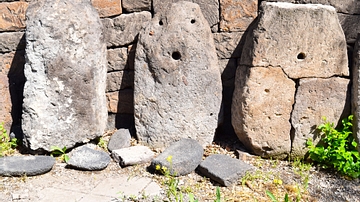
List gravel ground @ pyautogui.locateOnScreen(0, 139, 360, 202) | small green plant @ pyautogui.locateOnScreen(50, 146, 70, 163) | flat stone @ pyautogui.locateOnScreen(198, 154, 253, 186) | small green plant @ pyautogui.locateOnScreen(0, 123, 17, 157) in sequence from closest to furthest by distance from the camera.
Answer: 1. gravel ground @ pyautogui.locateOnScreen(0, 139, 360, 202)
2. flat stone @ pyautogui.locateOnScreen(198, 154, 253, 186)
3. small green plant @ pyautogui.locateOnScreen(50, 146, 70, 163)
4. small green plant @ pyautogui.locateOnScreen(0, 123, 17, 157)

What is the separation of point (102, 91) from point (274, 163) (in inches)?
70.5

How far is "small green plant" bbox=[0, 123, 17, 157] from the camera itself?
3.52m

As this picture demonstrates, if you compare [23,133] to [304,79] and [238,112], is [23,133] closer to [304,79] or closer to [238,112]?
[238,112]

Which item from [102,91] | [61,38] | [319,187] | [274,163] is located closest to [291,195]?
[319,187]

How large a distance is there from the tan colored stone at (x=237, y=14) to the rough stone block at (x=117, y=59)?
106cm

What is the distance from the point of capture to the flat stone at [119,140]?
3.61m

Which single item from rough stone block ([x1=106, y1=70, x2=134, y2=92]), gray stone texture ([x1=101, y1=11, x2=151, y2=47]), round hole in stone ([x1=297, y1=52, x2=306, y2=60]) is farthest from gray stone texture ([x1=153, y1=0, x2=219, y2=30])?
round hole in stone ([x1=297, y1=52, x2=306, y2=60])

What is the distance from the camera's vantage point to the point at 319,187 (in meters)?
3.00

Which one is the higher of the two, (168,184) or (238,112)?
(238,112)

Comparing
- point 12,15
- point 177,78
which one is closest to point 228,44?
point 177,78

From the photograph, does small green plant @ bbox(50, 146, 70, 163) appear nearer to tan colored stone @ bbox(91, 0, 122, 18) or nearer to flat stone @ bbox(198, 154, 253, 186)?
flat stone @ bbox(198, 154, 253, 186)

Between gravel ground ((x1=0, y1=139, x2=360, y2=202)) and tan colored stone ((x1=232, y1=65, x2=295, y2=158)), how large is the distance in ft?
0.64

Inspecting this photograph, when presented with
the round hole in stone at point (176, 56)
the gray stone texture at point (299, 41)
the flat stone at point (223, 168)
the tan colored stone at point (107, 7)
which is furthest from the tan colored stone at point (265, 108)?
the tan colored stone at point (107, 7)

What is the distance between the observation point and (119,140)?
12.0ft
